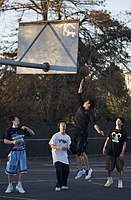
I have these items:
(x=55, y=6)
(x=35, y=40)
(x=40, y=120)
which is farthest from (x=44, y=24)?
(x=40, y=120)

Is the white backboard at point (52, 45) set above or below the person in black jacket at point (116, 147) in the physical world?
above

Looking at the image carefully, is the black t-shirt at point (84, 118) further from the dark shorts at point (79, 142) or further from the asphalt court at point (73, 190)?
the asphalt court at point (73, 190)

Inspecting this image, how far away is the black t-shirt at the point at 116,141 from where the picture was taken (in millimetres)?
14836

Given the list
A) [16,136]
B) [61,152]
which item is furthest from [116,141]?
[16,136]

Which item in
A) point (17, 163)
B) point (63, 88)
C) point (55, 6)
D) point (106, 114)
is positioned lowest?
point (106, 114)

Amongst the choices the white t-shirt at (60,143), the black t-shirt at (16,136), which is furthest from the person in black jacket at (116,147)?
the black t-shirt at (16,136)

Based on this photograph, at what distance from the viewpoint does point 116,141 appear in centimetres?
1484

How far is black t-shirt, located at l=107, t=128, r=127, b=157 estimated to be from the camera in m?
14.8

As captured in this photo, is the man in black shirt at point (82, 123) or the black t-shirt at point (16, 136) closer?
the black t-shirt at point (16, 136)

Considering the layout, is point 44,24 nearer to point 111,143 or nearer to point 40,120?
point 111,143

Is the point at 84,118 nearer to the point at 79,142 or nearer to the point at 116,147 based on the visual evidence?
the point at 79,142

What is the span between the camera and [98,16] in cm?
3238

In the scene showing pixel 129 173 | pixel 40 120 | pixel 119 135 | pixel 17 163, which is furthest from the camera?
pixel 40 120

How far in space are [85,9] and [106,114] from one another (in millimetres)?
6963
